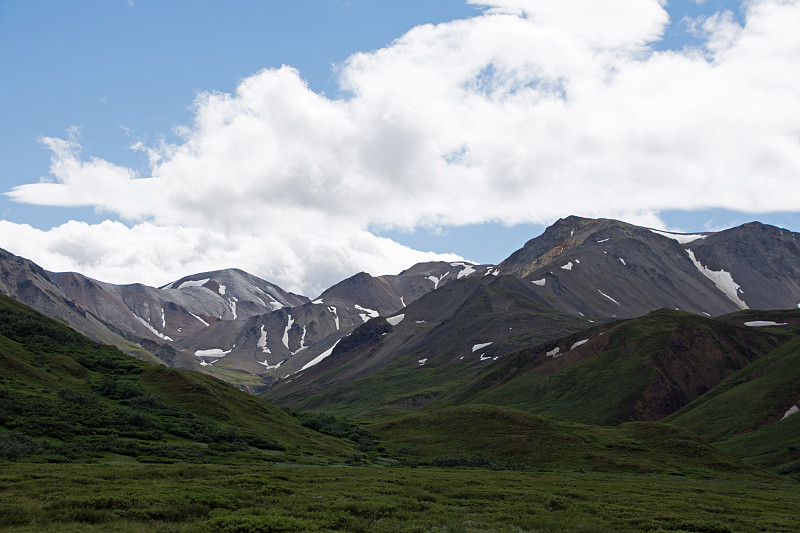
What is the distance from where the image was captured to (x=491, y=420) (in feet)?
305

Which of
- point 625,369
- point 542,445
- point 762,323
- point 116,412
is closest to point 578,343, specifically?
point 625,369

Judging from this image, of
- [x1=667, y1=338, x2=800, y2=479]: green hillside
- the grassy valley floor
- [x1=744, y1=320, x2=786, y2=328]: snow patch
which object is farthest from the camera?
[x1=744, y1=320, x2=786, y2=328]: snow patch

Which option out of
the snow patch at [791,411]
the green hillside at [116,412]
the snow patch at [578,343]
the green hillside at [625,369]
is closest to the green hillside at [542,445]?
the green hillside at [116,412]

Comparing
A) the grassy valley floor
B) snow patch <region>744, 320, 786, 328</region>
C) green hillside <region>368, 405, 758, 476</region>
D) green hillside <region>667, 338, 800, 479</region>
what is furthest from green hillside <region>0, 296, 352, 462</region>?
snow patch <region>744, 320, 786, 328</region>

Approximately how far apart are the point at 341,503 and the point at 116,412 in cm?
3864

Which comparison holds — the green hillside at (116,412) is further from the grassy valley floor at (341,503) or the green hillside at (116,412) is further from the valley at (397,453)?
the grassy valley floor at (341,503)

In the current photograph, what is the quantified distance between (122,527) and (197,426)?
134ft

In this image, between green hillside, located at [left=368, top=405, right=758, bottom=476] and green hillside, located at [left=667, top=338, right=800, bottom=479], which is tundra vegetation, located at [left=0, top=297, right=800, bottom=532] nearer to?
green hillside, located at [left=368, top=405, right=758, bottom=476]

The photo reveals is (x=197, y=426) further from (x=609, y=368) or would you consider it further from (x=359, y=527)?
(x=609, y=368)

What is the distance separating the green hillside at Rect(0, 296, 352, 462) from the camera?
5078 centimetres

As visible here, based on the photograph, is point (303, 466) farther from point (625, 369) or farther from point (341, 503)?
point (625, 369)

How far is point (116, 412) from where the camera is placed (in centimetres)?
6216

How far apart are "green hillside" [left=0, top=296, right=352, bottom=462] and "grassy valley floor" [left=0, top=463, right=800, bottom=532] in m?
6.93

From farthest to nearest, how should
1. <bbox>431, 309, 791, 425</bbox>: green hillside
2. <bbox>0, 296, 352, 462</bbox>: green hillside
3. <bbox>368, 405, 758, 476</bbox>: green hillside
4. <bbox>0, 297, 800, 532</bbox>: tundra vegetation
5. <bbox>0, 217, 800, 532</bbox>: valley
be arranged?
<bbox>431, 309, 791, 425</bbox>: green hillside
<bbox>368, 405, 758, 476</bbox>: green hillside
<bbox>0, 296, 352, 462</bbox>: green hillside
<bbox>0, 217, 800, 532</bbox>: valley
<bbox>0, 297, 800, 532</bbox>: tundra vegetation
